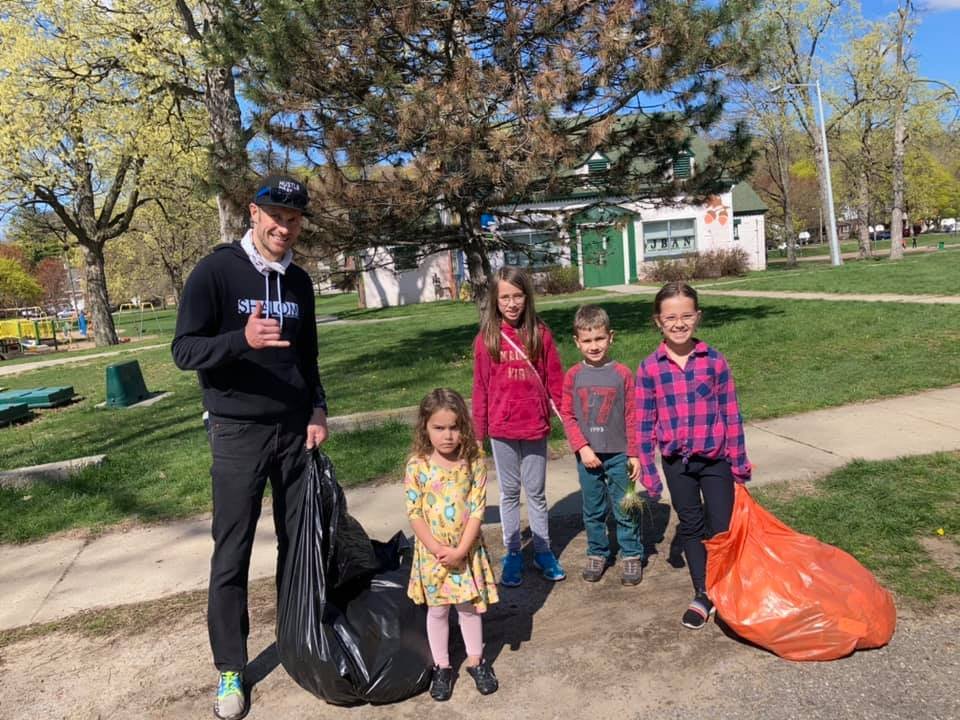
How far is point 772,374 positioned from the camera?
325 inches

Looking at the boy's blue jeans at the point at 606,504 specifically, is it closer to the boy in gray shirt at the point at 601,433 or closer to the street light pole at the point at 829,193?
the boy in gray shirt at the point at 601,433

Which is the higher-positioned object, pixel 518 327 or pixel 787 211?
pixel 787 211

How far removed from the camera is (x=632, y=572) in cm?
349

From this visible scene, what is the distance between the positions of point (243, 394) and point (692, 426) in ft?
6.31

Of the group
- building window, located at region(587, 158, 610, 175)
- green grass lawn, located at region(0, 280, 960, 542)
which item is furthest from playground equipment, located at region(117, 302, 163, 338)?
building window, located at region(587, 158, 610, 175)

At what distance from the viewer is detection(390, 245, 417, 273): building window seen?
34.3 feet

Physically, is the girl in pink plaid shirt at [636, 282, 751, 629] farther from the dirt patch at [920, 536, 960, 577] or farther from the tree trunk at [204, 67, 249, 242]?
the tree trunk at [204, 67, 249, 242]

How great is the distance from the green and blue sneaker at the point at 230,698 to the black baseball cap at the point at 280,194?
185 centimetres

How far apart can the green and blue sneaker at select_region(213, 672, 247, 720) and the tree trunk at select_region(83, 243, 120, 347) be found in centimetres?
2409

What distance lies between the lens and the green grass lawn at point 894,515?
326cm

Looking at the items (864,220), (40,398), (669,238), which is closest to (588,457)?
(40,398)

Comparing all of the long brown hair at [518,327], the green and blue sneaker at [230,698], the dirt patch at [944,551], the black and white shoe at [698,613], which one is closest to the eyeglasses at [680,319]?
the long brown hair at [518,327]

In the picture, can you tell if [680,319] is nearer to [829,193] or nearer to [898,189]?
[829,193]

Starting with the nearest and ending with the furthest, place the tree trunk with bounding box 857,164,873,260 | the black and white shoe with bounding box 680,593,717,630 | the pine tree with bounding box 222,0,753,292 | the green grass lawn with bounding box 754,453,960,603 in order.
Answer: the black and white shoe with bounding box 680,593,717,630
the green grass lawn with bounding box 754,453,960,603
the pine tree with bounding box 222,0,753,292
the tree trunk with bounding box 857,164,873,260
